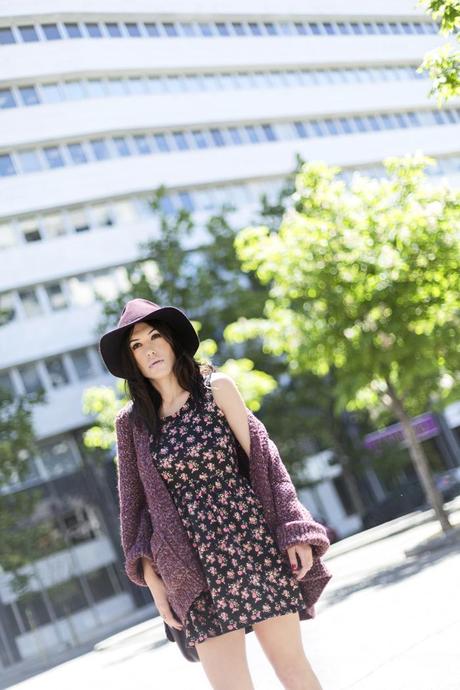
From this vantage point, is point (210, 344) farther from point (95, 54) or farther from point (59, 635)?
point (95, 54)

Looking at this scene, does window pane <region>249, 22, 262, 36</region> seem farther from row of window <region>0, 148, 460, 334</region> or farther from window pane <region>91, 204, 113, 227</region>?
window pane <region>91, 204, 113, 227</region>

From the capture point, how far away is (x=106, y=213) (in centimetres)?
3794

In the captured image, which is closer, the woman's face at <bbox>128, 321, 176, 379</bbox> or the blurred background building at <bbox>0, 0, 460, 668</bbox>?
the woman's face at <bbox>128, 321, 176, 379</bbox>

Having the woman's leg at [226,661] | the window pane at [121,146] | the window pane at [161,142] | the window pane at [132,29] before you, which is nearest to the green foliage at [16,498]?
the window pane at [121,146]

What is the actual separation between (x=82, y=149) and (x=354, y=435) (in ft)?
51.6

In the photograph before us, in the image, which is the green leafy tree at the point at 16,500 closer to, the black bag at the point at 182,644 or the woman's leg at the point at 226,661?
the black bag at the point at 182,644

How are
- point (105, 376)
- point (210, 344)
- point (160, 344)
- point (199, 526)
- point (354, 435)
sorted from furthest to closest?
point (354, 435) < point (105, 376) < point (210, 344) < point (160, 344) < point (199, 526)

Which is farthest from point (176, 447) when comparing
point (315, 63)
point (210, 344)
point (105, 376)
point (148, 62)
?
point (315, 63)

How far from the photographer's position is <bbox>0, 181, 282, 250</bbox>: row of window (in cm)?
3641

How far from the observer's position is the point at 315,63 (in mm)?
45281

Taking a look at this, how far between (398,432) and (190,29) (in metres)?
19.8

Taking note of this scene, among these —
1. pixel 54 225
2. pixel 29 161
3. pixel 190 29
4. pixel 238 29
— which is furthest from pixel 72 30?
pixel 54 225

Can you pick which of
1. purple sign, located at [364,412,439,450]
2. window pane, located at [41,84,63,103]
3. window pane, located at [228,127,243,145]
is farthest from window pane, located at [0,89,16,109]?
purple sign, located at [364,412,439,450]

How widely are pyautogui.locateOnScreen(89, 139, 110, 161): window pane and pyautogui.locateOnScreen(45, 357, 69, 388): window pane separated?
8.23 meters
